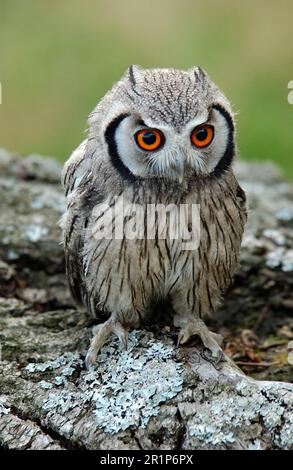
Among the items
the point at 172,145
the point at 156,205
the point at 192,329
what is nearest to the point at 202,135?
the point at 172,145

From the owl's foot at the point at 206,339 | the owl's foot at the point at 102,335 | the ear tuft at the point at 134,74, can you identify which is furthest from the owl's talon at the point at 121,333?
the ear tuft at the point at 134,74

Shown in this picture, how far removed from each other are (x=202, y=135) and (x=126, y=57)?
13.1 feet

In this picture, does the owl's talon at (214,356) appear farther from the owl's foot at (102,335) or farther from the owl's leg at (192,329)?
the owl's foot at (102,335)

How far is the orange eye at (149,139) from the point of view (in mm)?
2584

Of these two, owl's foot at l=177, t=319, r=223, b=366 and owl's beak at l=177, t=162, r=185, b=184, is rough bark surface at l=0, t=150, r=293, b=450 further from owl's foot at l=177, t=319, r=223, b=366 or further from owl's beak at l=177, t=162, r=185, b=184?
owl's beak at l=177, t=162, r=185, b=184

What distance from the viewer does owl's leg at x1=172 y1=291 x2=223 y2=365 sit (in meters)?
2.76

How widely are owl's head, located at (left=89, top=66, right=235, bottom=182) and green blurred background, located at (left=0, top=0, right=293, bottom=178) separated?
9.88 ft

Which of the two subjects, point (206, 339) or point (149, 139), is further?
point (206, 339)

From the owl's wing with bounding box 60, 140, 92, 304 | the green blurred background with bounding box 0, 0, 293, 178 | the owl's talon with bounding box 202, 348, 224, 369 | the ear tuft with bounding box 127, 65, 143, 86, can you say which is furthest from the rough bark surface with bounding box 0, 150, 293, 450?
the green blurred background with bounding box 0, 0, 293, 178

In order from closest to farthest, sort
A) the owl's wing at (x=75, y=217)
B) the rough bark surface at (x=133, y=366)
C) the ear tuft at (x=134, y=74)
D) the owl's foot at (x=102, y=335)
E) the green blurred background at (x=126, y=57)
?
the rough bark surface at (x=133, y=366) < the ear tuft at (x=134, y=74) < the owl's foot at (x=102, y=335) < the owl's wing at (x=75, y=217) < the green blurred background at (x=126, y=57)

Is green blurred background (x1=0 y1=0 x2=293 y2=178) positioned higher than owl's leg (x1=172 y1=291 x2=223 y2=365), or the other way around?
green blurred background (x1=0 y1=0 x2=293 y2=178)

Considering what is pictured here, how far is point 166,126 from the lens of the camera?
253cm

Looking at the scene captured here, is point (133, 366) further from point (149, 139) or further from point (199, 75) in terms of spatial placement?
point (199, 75)

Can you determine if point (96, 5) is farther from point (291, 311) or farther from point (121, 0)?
point (291, 311)
